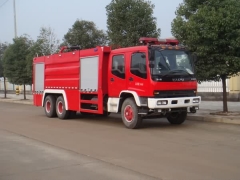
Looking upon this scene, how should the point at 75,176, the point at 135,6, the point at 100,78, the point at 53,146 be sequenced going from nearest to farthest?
the point at 75,176, the point at 53,146, the point at 100,78, the point at 135,6

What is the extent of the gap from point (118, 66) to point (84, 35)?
38.1 ft

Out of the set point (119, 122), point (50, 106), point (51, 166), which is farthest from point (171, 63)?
point (50, 106)

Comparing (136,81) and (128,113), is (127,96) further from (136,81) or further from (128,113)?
(136,81)

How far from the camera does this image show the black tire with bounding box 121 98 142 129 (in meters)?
11.8

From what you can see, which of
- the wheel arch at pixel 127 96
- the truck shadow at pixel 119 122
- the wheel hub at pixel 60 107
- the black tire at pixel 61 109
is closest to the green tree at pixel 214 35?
the truck shadow at pixel 119 122

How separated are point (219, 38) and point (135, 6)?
532 cm

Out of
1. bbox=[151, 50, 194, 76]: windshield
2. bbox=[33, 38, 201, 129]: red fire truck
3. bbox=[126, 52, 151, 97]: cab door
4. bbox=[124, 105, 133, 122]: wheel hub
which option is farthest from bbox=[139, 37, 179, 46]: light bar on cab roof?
bbox=[124, 105, 133, 122]: wheel hub

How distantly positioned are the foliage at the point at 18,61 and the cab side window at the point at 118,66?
51.9ft

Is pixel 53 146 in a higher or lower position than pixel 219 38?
lower

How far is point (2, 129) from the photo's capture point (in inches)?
497

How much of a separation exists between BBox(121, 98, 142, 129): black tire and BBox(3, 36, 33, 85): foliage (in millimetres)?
16542

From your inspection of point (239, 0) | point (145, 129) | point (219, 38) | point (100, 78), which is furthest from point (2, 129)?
point (239, 0)

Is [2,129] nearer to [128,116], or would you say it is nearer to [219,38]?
[128,116]

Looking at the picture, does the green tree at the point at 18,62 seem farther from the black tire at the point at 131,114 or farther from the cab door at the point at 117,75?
the black tire at the point at 131,114
